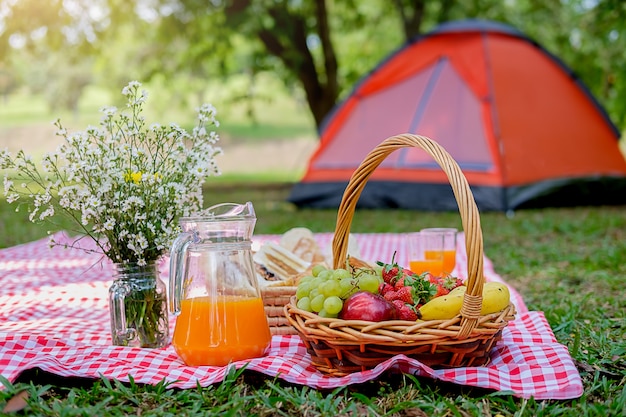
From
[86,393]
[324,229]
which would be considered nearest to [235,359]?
[86,393]

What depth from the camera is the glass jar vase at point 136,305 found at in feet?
7.18

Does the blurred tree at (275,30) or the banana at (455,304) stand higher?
the blurred tree at (275,30)

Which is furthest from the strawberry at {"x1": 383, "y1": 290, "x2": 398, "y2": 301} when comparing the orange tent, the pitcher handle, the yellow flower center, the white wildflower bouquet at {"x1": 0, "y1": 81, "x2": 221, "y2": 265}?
the orange tent

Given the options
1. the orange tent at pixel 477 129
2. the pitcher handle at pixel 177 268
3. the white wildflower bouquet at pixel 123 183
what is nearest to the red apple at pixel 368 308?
the pitcher handle at pixel 177 268

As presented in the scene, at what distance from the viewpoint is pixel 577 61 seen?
1196 cm

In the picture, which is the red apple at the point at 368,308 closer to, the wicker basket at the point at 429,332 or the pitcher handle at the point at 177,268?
the wicker basket at the point at 429,332

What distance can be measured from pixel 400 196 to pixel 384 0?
234 inches

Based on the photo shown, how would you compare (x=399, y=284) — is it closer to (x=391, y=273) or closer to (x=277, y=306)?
(x=391, y=273)

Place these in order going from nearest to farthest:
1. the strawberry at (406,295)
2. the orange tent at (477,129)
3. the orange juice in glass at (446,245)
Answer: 1. the strawberry at (406,295)
2. the orange juice in glass at (446,245)
3. the orange tent at (477,129)

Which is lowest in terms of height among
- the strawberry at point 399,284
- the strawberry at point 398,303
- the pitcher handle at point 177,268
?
the strawberry at point 398,303

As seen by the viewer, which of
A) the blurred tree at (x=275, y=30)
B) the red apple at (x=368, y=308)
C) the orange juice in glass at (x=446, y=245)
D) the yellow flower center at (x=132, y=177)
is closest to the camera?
the red apple at (x=368, y=308)

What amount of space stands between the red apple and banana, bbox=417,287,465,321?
0.08 m

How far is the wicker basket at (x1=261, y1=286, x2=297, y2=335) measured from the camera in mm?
2342

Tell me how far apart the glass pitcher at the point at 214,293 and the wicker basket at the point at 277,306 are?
297 millimetres
